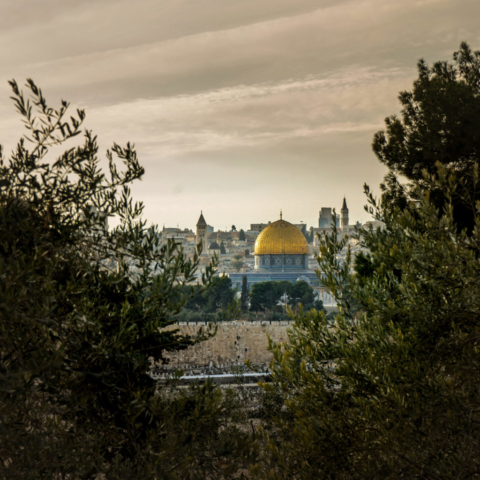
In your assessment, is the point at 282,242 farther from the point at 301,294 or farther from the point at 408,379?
the point at 408,379

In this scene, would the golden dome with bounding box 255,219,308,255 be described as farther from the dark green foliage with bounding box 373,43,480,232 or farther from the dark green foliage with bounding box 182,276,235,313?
the dark green foliage with bounding box 373,43,480,232

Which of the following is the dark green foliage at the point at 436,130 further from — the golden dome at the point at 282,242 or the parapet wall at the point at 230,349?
the golden dome at the point at 282,242

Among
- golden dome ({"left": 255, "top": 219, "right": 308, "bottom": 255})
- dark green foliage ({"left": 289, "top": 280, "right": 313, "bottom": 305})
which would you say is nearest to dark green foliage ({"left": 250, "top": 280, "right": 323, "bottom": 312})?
dark green foliage ({"left": 289, "top": 280, "right": 313, "bottom": 305})

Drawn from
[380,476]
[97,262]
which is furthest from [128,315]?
[380,476]

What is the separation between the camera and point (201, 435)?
3.66 meters

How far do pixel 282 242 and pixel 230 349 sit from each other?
138 feet

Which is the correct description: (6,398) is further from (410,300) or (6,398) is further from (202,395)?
(410,300)

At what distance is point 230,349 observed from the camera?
89.7 feet

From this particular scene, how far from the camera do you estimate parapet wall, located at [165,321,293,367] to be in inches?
986

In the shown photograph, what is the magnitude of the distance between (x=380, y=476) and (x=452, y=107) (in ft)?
26.1

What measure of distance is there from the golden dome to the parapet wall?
122ft

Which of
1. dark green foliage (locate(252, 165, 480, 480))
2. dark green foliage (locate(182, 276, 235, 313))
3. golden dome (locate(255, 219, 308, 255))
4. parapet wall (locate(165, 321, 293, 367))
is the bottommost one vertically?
parapet wall (locate(165, 321, 293, 367))

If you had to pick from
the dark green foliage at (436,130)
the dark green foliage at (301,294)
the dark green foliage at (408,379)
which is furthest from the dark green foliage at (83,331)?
the dark green foliage at (301,294)

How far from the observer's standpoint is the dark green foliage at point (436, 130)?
9.70m
